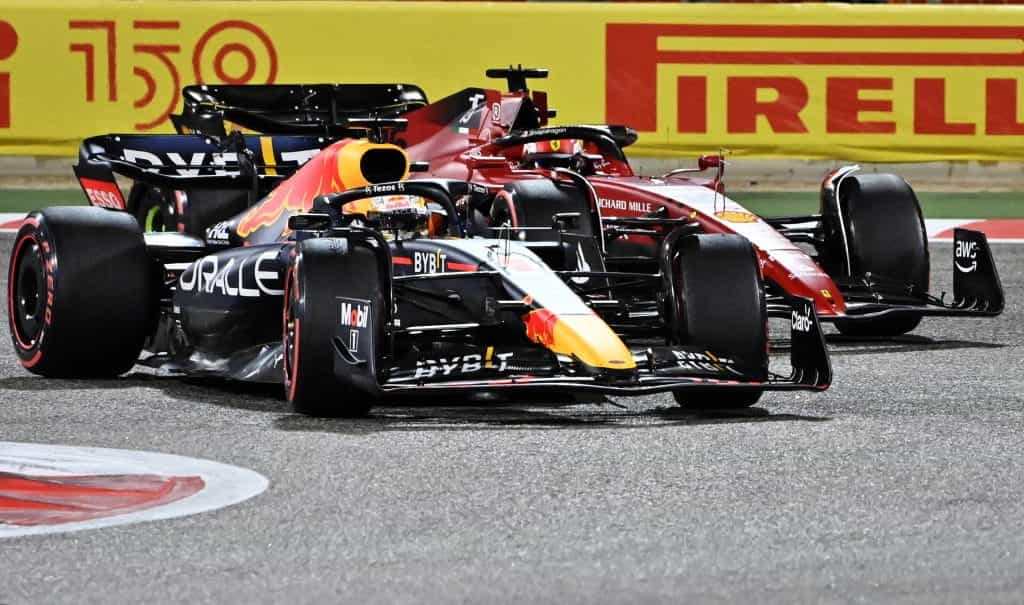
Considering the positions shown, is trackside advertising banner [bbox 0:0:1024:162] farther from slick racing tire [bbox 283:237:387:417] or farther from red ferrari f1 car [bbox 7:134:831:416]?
slick racing tire [bbox 283:237:387:417]

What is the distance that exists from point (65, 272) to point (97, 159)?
8.53 ft

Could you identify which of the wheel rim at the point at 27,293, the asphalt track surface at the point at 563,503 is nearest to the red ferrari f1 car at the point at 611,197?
the asphalt track surface at the point at 563,503

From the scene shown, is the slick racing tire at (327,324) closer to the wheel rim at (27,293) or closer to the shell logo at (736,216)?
the wheel rim at (27,293)

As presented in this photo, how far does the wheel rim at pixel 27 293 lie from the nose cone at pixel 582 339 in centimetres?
267

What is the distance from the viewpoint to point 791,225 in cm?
1276

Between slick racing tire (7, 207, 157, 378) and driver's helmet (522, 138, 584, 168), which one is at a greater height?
driver's helmet (522, 138, 584, 168)

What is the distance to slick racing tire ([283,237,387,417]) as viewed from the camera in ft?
27.2

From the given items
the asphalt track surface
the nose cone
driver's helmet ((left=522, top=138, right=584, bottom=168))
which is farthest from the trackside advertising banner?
the nose cone

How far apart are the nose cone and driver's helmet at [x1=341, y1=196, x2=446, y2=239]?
4.29ft

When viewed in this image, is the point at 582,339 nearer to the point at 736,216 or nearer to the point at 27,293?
the point at 27,293

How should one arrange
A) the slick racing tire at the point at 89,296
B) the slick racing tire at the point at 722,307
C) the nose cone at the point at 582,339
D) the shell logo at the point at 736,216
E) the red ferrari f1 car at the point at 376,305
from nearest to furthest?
the nose cone at the point at 582,339 → the red ferrari f1 car at the point at 376,305 → the slick racing tire at the point at 722,307 → the slick racing tire at the point at 89,296 → the shell logo at the point at 736,216

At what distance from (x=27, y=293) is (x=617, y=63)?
10023mm

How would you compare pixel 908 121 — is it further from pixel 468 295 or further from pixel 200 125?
pixel 468 295

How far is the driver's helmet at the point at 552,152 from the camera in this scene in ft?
44.5
